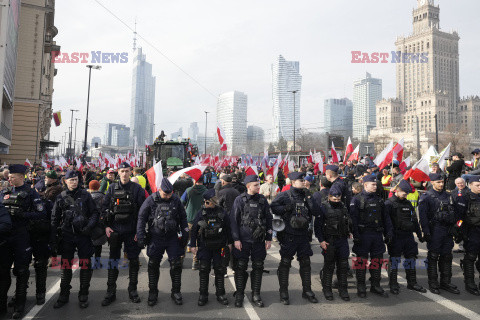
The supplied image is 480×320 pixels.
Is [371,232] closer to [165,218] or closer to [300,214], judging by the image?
[300,214]

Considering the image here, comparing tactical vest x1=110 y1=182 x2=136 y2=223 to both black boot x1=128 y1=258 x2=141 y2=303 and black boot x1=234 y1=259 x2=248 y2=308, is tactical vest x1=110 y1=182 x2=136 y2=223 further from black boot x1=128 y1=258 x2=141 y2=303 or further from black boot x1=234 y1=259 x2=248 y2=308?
black boot x1=234 y1=259 x2=248 y2=308

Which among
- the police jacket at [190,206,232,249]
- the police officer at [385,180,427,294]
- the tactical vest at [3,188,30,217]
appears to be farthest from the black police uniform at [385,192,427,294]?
the tactical vest at [3,188,30,217]

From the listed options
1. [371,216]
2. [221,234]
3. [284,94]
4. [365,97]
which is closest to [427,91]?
[365,97]

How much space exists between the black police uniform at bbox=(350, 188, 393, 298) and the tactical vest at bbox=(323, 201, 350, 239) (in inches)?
11.3

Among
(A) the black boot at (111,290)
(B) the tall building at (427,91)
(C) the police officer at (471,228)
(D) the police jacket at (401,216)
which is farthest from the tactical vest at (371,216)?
(B) the tall building at (427,91)

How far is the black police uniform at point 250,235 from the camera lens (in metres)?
5.34

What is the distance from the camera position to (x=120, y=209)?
18.0 ft

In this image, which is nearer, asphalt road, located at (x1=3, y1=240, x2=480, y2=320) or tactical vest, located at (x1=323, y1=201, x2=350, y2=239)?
asphalt road, located at (x1=3, y1=240, x2=480, y2=320)

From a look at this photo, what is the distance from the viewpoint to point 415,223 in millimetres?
5938

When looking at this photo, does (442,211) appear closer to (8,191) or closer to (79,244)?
(79,244)

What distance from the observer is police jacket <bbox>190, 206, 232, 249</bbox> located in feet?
17.4

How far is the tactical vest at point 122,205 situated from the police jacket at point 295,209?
7.60 feet

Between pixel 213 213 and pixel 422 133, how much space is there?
119 meters

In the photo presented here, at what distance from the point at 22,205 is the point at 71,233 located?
821 millimetres
